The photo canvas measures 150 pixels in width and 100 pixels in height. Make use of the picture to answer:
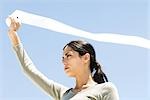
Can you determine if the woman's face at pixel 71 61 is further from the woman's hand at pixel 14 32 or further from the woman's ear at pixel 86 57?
the woman's hand at pixel 14 32

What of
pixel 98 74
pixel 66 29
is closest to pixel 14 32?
pixel 66 29

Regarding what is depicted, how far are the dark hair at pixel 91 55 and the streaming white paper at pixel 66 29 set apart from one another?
20cm

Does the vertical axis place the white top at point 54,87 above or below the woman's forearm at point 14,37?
below

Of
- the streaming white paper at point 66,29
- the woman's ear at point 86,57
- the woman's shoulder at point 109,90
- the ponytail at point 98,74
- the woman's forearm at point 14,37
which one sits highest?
the streaming white paper at point 66,29

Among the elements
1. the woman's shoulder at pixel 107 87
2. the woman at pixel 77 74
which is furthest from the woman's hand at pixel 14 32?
the woman's shoulder at pixel 107 87

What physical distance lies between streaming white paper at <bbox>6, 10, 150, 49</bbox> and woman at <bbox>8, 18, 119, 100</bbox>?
59 mm

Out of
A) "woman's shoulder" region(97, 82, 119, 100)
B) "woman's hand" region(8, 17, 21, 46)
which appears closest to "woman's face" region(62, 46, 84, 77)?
"woman's shoulder" region(97, 82, 119, 100)

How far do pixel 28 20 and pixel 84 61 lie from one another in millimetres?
299

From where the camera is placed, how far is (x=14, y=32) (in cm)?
114

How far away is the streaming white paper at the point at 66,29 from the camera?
3.88ft

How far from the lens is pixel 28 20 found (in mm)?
1207

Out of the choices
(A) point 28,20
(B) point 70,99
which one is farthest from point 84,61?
(A) point 28,20

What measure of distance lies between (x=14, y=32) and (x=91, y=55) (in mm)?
298

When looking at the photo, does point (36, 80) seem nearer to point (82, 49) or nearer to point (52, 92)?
point (52, 92)
